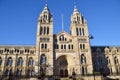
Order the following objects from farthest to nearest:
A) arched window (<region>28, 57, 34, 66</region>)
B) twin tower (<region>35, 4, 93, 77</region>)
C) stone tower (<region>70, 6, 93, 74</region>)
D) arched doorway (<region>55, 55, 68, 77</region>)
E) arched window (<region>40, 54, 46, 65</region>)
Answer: arched window (<region>28, 57, 34, 66</region>) → arched doorway (<region>55, 55, 68, 77</region>) → stone tower (<region>70, 6, 93, 74</region>) → arched window (<region>40, 54, 46, 65</region>) → twin tower (<region>35, 4, 93, 77</region>)

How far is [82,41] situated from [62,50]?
31.9ft

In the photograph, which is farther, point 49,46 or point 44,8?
point 44,8

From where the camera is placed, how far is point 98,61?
7800cm

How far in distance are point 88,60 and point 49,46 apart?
675 inches

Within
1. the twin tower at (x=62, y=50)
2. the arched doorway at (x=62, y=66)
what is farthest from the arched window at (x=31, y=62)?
the arched doorway at (x=62, y=66)

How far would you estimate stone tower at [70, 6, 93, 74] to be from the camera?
66.9m

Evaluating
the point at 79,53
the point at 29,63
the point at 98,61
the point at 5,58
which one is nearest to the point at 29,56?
the point at 29,63

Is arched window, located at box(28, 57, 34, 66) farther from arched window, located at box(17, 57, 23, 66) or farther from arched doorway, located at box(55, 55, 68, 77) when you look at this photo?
arched doorway, located at box(55, 55, 68, 77)

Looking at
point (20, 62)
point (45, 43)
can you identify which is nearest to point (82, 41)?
point (45, 43)

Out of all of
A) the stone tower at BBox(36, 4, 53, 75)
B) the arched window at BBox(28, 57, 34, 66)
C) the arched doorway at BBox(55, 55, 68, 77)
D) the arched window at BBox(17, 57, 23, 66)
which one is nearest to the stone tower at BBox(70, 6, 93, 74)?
the arched doorway at BBox(55, 55, 68, 77)

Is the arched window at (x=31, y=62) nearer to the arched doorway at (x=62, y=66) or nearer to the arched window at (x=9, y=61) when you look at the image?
the arched window at (x=9, y=61)

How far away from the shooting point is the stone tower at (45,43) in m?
65.1

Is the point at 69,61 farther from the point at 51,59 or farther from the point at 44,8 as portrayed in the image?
the point at 44,8

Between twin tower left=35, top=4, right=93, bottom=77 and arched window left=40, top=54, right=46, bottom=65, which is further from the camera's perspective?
arched window left=40, top=54, right=46, bottom=65
